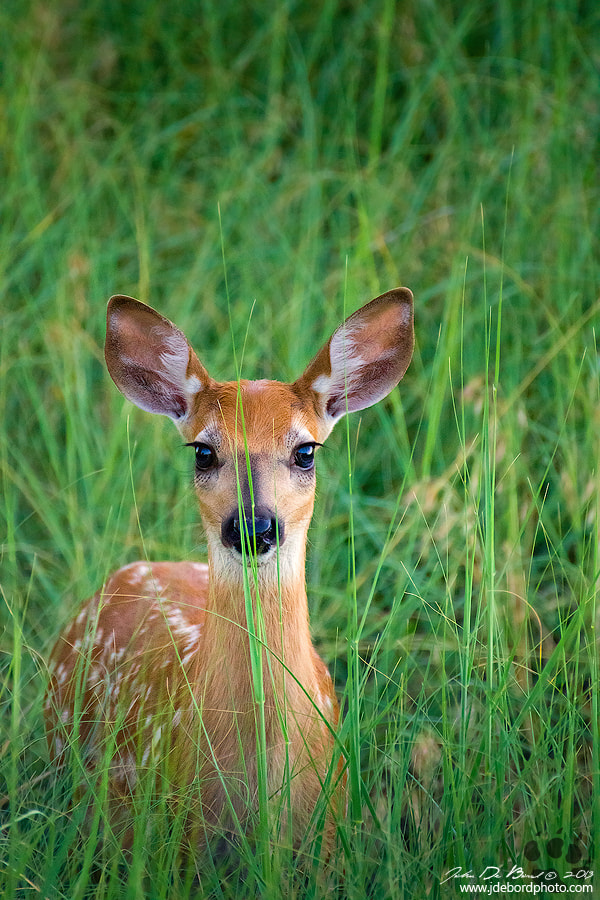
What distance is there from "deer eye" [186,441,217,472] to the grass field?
368 mm

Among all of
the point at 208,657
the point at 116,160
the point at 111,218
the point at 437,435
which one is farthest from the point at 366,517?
the point at 116,160

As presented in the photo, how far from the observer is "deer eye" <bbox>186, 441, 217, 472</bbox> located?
3.08 meters

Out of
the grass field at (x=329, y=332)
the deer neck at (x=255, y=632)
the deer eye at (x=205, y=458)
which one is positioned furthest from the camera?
the deer eye at (x=205, y=458)

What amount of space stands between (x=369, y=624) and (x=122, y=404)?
4.66 feet

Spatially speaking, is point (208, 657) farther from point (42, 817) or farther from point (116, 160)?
point (116, 160)

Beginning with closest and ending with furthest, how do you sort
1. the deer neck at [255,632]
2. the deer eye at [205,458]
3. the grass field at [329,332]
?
1. the grass field at [329,332]
2. the deer neck at [255,632]
3. the deer eye at [205,458]

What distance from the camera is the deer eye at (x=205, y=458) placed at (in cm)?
308

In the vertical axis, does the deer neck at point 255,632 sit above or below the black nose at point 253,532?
below

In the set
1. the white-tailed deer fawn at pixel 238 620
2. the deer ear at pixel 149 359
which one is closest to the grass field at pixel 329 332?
the white-tailed deer fawn at pixel 238 620

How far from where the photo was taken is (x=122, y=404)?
461 cm

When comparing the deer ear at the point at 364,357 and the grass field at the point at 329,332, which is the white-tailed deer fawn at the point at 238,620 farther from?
the grass field at the point at 329,332

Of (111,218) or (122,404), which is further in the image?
(111,218)

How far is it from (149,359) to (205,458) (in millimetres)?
425

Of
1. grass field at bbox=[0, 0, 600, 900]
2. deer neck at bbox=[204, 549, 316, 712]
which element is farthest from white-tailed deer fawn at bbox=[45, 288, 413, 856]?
grass field at bbox=[0, 0, 600, 900]
